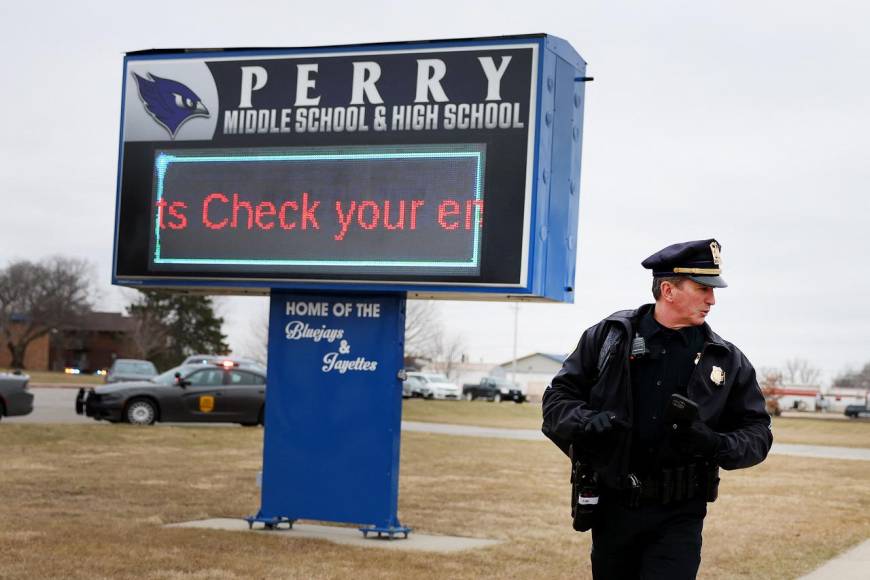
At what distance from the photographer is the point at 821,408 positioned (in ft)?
319

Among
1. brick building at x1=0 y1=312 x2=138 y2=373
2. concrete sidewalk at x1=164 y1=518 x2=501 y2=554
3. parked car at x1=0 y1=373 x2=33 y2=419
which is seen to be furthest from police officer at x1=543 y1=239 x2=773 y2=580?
brick building at x1=0 y1=312 x2=138 y2=373

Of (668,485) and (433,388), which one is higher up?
(668,485)

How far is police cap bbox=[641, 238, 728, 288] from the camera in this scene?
510 centimetres

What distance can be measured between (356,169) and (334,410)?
6.92 feet

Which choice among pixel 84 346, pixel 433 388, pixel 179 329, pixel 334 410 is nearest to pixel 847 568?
pixel 334 410

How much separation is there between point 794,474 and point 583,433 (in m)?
17.6

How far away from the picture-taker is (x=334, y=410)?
37.2 feet

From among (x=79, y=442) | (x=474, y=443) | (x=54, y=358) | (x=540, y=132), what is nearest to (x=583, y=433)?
(x=540, y=132)

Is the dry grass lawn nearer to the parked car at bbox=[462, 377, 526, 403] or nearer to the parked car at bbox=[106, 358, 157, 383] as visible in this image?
the parked car at bbox=[106, 358, 157, 383]

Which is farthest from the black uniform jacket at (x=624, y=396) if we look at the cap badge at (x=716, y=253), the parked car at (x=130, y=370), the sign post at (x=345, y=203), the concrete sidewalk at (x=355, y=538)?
the parked car at (x=130, y=370)

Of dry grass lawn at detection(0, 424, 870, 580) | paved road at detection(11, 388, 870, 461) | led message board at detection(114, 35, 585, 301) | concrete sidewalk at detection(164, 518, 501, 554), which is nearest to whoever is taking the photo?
dry grass lawn at detection(0, 424, 870, 580)

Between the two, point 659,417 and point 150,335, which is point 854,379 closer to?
point 150,335

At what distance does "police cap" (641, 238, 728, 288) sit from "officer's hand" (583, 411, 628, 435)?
621 mm

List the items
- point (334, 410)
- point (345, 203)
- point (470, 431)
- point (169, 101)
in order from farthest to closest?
1. point (470, 431)
2. point (169, 101)
3. point (334, 410)
4. point (345, 203)
